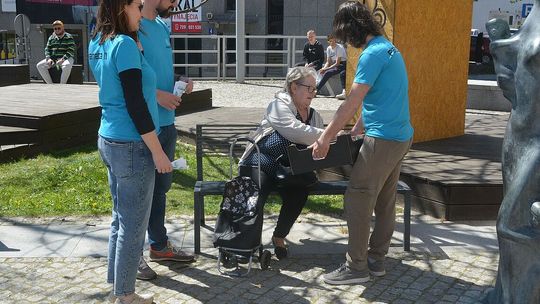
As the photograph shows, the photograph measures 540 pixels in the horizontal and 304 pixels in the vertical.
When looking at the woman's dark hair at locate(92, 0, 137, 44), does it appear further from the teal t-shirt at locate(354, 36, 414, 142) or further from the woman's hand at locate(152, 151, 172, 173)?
the teal t-shirt at locate(354, 36, 414, 142)

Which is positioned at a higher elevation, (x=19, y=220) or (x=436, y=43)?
(x=436, y=43)

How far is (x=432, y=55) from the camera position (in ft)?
24.3

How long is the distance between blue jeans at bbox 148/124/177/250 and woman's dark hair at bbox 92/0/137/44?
3.40ft

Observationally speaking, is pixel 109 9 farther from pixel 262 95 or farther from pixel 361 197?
pixel 262 95

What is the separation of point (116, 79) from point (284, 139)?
1618 mm

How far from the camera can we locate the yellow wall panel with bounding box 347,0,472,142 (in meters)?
7.01

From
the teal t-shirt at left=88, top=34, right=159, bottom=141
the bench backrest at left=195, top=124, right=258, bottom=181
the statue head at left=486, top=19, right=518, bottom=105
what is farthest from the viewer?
the bench backrest at left=195, top=124, right=258, bottom=181

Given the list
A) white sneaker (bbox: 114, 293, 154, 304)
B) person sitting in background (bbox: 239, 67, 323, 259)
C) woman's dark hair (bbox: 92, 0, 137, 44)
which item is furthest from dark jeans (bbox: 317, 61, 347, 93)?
woman's dark hair (bbox: 92, 0, 137, 44)

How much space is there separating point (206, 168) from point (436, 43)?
3.08 m

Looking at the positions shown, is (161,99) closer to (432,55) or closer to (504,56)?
(504,56)

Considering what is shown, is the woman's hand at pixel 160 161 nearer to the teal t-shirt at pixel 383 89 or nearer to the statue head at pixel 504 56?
the teal t-shirt at pixel 383 89

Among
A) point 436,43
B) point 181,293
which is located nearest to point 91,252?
point 181,293

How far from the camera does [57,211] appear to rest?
224 inches

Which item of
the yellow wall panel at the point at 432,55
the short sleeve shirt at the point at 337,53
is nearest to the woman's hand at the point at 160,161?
the yellow wall panel at the point at 432,55
